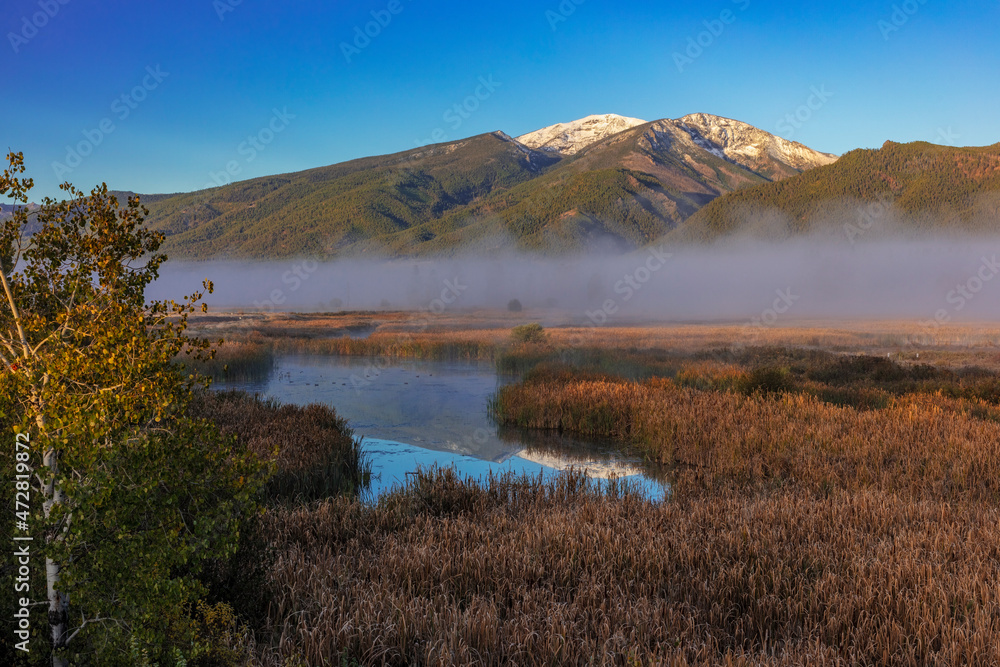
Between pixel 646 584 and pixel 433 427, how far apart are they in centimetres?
1371

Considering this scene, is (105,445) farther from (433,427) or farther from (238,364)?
(238,364)

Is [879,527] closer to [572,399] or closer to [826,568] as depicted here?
[826,568]

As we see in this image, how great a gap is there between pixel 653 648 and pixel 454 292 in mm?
151479

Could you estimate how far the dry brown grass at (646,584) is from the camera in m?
4.56

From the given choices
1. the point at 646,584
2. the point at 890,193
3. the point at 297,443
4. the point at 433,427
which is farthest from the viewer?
the point at 890,193

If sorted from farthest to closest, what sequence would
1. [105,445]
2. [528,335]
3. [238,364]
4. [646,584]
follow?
[528,335], [238,364], [646,584], [105,445]

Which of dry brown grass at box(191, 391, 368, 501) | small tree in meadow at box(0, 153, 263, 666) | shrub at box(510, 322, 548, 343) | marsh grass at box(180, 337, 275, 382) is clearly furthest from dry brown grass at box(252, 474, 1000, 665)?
shrub at box(510, 322, 548, 343)

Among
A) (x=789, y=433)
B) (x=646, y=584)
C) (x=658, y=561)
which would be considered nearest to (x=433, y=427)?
(x=789, y=433)

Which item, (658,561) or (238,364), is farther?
(238,364)

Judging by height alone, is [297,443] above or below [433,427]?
above

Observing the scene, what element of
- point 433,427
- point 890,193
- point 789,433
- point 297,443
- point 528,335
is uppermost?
point 890,193

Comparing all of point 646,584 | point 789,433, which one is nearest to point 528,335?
point 789,433

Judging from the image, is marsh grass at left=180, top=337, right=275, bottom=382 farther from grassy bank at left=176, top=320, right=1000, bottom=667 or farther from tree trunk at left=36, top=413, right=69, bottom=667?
tree trunk at left=36, top=413, right=69, bottom=667

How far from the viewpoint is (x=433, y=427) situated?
62.5ft
